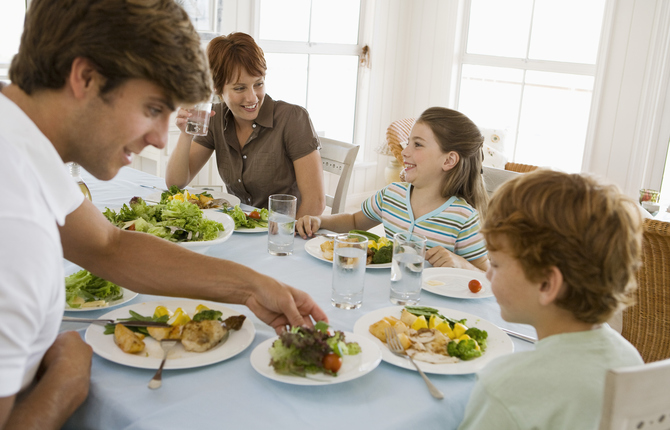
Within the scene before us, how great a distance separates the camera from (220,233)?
186 centimetres

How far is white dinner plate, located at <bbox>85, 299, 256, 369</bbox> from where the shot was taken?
108 centimetres

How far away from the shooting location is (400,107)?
19.5ft

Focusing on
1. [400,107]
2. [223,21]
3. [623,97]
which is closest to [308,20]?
[223,21]

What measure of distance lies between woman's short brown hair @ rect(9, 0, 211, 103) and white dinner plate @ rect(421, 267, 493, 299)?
87cm

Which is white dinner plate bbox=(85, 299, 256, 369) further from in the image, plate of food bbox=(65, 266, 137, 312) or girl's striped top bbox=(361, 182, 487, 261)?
girl's striped top bbox=(361, 182, 487, 261)

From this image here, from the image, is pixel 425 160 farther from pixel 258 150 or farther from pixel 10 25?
pixel 10 25

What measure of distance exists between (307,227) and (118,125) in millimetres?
1072

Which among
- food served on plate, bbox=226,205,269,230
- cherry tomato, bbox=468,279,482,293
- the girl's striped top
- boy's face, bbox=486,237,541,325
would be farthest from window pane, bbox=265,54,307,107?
boy's face, bbox=486,237,541,325

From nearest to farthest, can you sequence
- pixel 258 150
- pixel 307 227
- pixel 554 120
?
pixel 307 227 < pixel 258 150 < pixel 554 120

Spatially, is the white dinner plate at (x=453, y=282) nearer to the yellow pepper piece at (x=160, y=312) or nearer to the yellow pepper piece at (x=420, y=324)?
the yellow pepper piece at (x=420, y=324)

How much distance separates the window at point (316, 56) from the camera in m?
4.81

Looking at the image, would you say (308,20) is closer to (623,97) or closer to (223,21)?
(223,21)

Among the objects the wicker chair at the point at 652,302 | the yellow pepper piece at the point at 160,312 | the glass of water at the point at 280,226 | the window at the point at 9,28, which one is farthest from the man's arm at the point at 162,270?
the window at the point at 9,28

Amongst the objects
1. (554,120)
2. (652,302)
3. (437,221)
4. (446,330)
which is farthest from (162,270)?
(554,120)
